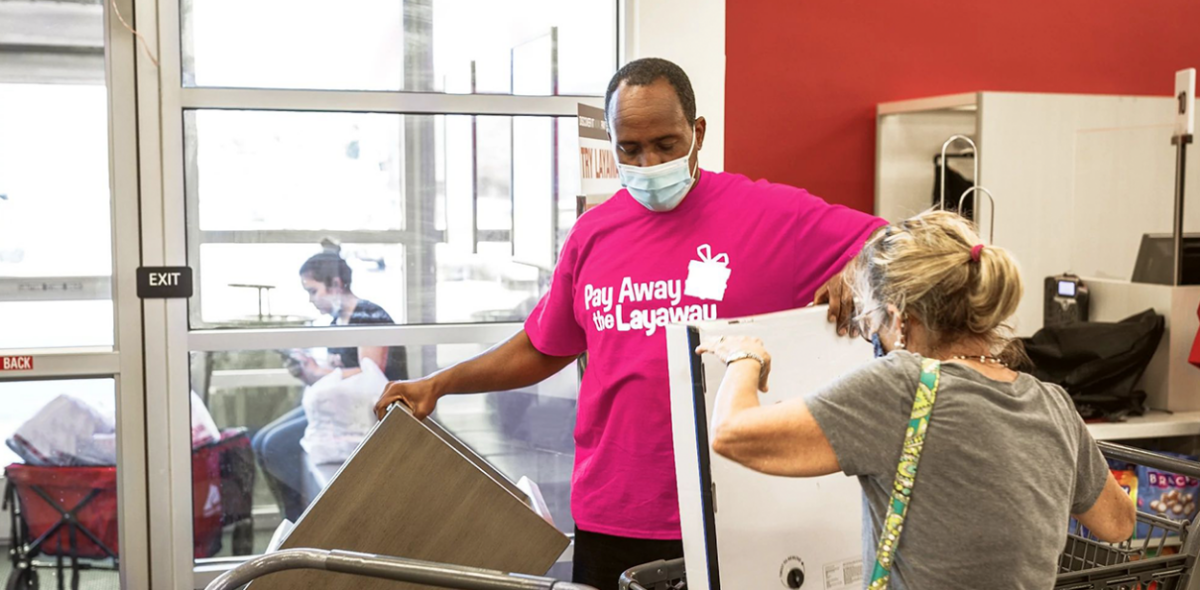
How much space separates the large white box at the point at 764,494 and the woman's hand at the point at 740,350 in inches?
0.8

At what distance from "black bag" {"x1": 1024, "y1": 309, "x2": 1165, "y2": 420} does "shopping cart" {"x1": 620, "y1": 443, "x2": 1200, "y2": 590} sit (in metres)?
1.28

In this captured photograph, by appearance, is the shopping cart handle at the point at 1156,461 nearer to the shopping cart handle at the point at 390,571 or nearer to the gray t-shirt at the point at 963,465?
the gray t-shirt at the point at 963,465

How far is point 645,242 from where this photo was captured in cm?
182

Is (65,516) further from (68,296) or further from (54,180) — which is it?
(54,180)

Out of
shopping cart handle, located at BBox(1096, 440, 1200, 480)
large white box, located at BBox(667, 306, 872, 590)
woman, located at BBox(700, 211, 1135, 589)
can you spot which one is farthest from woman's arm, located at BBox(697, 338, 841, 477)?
shopping cart handle, located at BBox(1096, 440, 1200, 480)

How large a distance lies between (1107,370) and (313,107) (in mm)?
2465

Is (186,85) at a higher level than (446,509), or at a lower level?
higher

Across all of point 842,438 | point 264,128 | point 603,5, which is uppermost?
point 603,5

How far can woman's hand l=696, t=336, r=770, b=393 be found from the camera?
4.71 feet

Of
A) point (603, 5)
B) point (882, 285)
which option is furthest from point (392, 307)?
point (882, 285)

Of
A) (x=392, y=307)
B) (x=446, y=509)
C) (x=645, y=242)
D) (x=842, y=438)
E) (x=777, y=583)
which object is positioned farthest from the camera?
(x=392, y=307)

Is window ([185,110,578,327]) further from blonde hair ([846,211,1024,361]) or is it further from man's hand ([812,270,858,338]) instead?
blonde hair ([846,211,1024,361])

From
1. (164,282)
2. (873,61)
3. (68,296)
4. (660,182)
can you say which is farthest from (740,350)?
(873,61)

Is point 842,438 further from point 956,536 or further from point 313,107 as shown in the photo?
point 313,107
